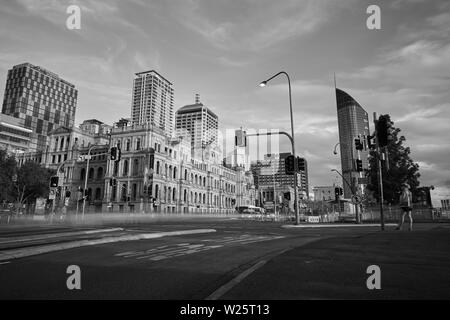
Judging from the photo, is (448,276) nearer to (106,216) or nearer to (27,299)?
(27,299)

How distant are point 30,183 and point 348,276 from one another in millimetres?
65000

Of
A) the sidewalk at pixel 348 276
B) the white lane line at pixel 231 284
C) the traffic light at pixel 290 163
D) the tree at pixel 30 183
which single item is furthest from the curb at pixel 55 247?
the tree at pixel 30 183

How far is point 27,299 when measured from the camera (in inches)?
156

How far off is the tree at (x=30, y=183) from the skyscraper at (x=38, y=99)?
86503mm

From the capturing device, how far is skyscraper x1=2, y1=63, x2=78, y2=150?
499 ft

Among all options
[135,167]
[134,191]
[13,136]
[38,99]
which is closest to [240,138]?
[134,191]

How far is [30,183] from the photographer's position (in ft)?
191

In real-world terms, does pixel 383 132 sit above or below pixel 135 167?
below

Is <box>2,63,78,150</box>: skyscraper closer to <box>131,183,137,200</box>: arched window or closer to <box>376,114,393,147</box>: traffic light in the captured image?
<box>131,183,137,200</box>: arched window

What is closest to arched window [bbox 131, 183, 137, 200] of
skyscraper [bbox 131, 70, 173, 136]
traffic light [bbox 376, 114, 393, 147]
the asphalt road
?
traffic light [bbox 376, 114, 393, 147]

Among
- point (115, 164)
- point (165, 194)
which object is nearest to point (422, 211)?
point (165, 194)

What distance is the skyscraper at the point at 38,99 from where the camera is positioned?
499 ft

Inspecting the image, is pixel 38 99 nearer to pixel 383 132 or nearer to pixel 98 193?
pixel 98 193
